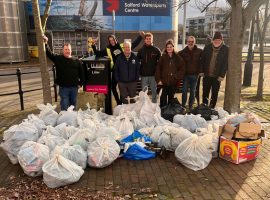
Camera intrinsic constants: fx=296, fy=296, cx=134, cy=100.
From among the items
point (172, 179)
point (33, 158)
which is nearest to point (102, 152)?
point (33, 158)

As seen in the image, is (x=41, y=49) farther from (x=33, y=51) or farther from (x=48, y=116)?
(x=33, y=51)

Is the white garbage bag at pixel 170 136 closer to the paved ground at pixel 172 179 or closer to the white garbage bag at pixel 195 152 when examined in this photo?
the paved ground at pixel 172 179

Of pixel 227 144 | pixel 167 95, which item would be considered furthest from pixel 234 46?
pixel 227 144

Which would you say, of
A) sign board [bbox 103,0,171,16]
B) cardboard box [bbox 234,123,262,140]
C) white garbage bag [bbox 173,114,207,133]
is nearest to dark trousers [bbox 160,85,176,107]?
white garbage bag [bbox 173,114,207,133]

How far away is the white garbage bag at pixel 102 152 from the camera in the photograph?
4.21m

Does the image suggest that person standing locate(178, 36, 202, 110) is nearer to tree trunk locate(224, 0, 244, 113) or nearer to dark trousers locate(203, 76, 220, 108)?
dark trousers locate(203, 76, 220, 108)

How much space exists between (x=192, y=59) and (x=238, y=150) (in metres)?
2.67

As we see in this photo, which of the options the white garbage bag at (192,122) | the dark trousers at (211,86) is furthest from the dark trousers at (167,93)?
the white garbage bag at (192,122)

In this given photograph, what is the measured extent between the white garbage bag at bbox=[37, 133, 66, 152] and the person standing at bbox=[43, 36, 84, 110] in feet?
5.41

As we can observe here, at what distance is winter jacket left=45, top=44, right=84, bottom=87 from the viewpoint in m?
5.91

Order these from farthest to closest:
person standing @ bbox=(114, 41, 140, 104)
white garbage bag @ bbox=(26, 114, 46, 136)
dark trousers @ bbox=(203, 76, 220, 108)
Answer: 1. dark trousers @ bbox=(203, 76, 220, 108)
2. person standing @ bbox=(114, 41, 140, 104)
3. white garbage bag @ bbox=(26, 114, 46, 136)

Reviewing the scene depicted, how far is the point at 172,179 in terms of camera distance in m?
4.00

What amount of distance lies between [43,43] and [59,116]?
1653mm

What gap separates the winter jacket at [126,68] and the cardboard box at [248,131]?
2.61 meters
